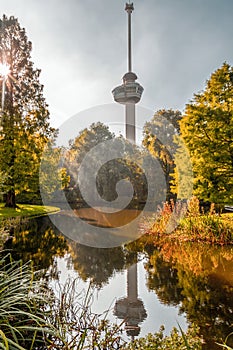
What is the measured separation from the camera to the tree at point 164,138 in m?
26.3

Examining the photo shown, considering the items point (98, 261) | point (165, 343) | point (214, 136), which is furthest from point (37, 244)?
point (214, 136)

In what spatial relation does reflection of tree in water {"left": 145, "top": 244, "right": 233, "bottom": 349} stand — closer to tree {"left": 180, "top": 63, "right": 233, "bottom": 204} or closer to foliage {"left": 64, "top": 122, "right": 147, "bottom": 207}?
tree {"left": 180, "top": 63, "right": 233, "bottom": 204}

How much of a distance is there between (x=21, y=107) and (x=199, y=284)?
16140 mm

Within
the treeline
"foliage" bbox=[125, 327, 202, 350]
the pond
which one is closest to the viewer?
"foliage" bbox=[125, 327, 202, 350]

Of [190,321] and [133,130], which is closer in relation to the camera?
[190,321]

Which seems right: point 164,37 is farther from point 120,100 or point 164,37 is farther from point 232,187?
point 120,100

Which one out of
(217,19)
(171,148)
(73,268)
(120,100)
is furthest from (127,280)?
(120,100)

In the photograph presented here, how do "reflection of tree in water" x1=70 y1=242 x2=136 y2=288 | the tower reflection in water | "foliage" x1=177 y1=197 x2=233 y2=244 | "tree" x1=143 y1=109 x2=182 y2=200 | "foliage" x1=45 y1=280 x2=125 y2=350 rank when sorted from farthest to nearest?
"tree" x1=143 y1=109 x2=182 y2=200
"foliage" x1=177 y1=197 x2=233 y2=244
"reflection of tree in water" x1=70 y1=242 x2=136 y2=288
the tower reflection in water
"foliage" x1=45 y1=280 x2=125 y2=350

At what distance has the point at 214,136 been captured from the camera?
9.76 meters

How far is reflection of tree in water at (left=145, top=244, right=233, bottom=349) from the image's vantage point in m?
3.46

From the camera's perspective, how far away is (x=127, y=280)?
208 inches

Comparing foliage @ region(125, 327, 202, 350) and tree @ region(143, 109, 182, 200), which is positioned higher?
tree @ region(143, 109, 182, 200)

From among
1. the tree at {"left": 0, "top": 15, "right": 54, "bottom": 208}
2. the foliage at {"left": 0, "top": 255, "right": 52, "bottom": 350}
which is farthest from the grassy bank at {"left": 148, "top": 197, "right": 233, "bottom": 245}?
the tree at {"left": 0, "top": 15, "right": 54, "bottom": 208}

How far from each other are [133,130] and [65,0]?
25942 millimetres
